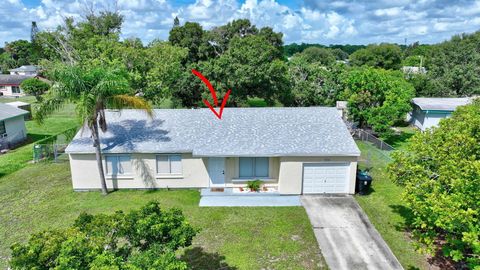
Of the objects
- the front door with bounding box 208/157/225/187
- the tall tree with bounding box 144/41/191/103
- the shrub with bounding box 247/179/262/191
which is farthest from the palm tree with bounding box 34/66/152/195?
the tall tree with bounding box 144/41/191/103

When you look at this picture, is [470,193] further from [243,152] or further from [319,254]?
[243,152]

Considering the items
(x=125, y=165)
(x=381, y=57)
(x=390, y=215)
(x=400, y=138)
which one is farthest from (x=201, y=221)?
(x=381, y=57)

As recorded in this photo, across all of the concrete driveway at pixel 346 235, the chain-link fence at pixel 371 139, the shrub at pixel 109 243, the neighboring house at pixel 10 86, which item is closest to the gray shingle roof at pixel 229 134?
the concrete driveway at pixel 346 235

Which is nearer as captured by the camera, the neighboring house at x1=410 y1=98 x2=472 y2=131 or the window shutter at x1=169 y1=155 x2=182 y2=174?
the window shutter at x1=169 y1=155 x2=182 y2=174

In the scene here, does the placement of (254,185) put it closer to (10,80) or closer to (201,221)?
(201,221)

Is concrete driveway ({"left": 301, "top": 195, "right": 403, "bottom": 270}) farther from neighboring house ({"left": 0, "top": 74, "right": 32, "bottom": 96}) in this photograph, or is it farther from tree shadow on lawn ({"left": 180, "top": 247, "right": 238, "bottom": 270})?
neighboring house ({"left": 0, "top": 74, "right": 32, "bottom": 96})

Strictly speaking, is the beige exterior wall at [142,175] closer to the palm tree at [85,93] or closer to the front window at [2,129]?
the palm tree at [85,93]

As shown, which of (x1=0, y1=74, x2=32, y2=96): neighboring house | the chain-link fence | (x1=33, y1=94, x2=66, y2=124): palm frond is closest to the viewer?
(x1=33, y1=94, x2=66, y2=124): palm frond

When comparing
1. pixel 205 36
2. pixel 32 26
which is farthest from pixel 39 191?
pixel 32 26
